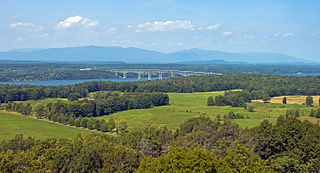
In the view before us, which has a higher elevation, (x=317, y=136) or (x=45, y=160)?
(x=317, y=136)

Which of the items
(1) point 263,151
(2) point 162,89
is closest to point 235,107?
(2) point 162,89

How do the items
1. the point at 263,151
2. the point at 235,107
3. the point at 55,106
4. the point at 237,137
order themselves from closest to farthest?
the point at 263,151
the point at 237,137
the point at 55,106
the point at 235,107

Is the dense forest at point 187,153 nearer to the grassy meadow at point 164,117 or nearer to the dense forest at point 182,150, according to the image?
the dense forest at point 182,150

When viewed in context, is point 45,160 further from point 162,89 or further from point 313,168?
point 162,89

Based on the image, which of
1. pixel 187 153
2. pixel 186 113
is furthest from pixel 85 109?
pixel 187 153

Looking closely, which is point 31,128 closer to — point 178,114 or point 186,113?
point 178,114

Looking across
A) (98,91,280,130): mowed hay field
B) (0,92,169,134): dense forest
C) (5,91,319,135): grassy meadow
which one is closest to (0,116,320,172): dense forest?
(5,91,319,135): grassy meadow
